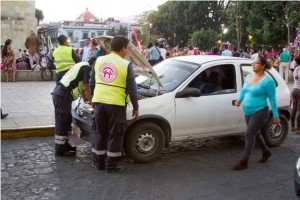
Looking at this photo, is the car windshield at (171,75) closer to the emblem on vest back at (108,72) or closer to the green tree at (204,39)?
the emblem on vest back at (108,72)

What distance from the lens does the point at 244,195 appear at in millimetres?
4883

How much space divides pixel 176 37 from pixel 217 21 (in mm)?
7262

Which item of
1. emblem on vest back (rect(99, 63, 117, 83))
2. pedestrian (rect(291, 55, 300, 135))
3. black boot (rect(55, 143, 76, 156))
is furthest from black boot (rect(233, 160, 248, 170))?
pedestrian (rect(291, 55, 300, 135))

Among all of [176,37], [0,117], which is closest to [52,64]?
[0,117]

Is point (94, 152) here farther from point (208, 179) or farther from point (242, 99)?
point (242, 99)

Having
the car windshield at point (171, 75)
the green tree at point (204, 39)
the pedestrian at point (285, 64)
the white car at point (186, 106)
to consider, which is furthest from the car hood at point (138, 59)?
the green tree at point (204, 39)

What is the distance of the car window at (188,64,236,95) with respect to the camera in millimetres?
6500

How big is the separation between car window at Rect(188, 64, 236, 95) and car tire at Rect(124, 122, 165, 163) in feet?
3.24

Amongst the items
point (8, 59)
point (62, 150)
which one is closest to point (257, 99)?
point (62, 150)

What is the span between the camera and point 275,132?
7102mm

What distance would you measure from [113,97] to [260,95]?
2.06 metres

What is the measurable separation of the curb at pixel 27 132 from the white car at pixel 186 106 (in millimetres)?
1220

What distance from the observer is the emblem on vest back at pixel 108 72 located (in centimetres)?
536

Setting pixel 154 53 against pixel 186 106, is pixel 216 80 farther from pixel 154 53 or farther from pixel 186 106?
pixel 154 53
